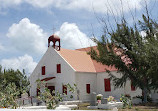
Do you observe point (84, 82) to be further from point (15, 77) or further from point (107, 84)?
point (15, 77)

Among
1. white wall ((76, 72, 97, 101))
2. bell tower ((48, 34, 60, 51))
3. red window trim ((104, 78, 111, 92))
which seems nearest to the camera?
white wall ((76, 72, 97, 101))

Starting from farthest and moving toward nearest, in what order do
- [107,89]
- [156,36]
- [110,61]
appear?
[107,89]
[110,61]
[156,36]

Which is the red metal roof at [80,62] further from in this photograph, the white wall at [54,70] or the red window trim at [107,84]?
the red window trim at [107,84]

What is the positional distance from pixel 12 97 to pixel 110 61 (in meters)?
13.0

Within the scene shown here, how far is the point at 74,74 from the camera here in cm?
2961

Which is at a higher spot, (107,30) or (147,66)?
(107,30)

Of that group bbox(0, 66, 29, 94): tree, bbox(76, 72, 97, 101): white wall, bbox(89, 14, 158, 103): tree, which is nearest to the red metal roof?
bbox(76, 72, 97, 101): white wall

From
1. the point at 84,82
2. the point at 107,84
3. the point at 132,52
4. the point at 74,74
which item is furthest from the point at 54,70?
the point at 132,52

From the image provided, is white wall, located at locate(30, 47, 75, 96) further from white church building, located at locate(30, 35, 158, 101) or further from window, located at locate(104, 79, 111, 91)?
window, located at locate(104, 79, 111, 91)

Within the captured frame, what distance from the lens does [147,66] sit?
77.3 ft

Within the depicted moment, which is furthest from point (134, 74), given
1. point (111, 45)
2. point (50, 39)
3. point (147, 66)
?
point (50, 39)

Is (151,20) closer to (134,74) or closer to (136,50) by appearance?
(136,50)

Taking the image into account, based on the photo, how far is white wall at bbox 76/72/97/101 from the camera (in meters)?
30.1

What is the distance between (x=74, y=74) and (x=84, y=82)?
6.93ft
